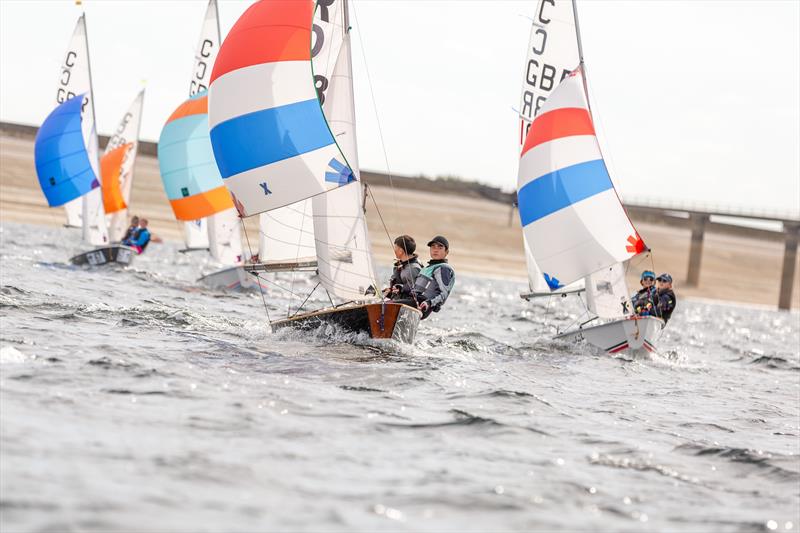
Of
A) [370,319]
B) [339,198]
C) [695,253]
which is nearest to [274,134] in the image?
[339,198]

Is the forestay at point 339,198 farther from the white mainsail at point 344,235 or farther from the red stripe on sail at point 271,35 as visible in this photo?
the red stripe on sail at point 271,35

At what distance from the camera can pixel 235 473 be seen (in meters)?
6.01

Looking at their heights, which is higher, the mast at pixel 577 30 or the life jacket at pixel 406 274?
the mast at pixel 577 30

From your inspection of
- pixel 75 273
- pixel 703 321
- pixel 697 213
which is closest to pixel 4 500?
pixel 75 273

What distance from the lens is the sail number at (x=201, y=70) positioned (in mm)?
26875

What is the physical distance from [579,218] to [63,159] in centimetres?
1584

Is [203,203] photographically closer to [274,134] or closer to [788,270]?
[274,134]

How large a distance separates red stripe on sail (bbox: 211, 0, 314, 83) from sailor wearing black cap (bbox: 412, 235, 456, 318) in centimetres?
296

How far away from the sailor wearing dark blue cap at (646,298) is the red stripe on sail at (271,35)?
749 centimetres

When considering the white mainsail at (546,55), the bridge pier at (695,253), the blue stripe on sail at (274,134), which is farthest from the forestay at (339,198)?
the bridge pier at (695,253)

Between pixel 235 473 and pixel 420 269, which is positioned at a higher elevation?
pixel 420 269

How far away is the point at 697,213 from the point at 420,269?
53.9 m

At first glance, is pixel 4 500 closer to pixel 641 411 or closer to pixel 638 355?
pixel 641 411

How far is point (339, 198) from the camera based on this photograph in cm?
1363
